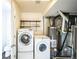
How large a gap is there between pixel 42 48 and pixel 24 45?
0.74 metres

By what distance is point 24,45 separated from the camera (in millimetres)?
5836

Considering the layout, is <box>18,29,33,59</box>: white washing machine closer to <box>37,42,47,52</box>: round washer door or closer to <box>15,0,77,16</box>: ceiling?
<box>37,42,47,52</box>: round washer door

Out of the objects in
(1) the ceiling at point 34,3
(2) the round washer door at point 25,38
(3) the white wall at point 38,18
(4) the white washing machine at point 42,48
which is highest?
(1) the ceiling at point 34,3

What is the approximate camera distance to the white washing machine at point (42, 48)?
19.1ft

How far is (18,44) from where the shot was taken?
19.0 ft

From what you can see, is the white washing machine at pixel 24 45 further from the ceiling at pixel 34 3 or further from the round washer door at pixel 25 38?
the ceiling at pixel 34 3

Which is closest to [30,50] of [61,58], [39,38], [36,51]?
[36,51]

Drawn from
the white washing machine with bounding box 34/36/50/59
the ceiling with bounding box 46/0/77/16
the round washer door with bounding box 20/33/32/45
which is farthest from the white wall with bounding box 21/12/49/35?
the ceiling with bounding box 46/0/77/16

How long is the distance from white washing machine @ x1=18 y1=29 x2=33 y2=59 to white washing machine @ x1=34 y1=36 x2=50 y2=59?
0.80ft

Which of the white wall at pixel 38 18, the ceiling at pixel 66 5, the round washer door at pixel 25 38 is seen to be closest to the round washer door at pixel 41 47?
the round washer door at pixel 25 38

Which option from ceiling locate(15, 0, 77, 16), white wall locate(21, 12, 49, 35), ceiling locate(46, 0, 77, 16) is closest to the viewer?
ceiling locate(46, 0, 77, 16)

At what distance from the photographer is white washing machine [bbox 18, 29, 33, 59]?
5823 mm

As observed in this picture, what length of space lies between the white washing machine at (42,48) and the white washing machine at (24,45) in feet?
0.80

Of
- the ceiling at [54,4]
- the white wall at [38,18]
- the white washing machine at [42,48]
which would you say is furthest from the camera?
the white wall at [38,18]
